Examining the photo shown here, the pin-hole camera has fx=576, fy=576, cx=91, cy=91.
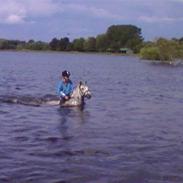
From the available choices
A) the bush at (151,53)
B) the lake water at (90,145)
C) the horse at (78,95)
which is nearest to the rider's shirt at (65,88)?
the horse at (78,95)

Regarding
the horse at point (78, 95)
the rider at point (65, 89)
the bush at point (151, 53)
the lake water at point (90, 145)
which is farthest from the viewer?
the bush at point (151, 53)

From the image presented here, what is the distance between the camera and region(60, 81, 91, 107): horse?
26250 millimetres

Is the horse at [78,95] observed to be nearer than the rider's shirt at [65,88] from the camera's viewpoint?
Yes

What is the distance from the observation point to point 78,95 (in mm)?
26531

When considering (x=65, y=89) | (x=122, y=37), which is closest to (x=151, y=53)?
(x=122, y=37)

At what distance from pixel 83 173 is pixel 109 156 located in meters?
1.95

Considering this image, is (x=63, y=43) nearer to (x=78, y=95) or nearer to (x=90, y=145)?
(x=78, y=95)

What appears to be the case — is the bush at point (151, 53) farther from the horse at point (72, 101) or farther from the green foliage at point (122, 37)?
the horse at point (72, 101)

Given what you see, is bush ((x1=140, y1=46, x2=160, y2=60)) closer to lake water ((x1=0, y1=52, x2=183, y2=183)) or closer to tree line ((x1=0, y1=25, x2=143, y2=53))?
tree line ((x1=0, y1=25, x2=143, y2=53))

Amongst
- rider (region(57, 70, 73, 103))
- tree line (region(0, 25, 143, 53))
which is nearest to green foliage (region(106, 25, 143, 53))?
tree line (region(0, 25, 143, 53))

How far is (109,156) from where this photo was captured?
15133 millimetres

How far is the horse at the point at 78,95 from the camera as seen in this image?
26250 millimetres

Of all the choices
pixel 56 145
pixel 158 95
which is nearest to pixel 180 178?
pixel 56 145

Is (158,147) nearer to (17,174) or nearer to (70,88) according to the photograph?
(17,174)
